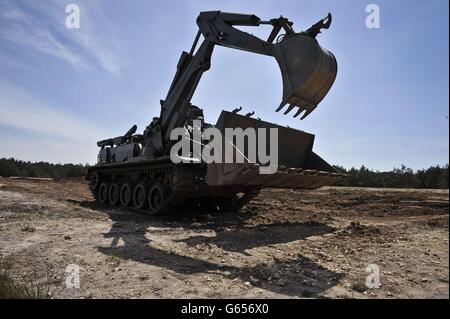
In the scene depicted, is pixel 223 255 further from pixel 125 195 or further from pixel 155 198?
pixel 125 195

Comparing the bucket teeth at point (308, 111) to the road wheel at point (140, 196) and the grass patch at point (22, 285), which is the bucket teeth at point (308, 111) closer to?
the grass patch at point (22, 285)

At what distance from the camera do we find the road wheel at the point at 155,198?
9.93 m

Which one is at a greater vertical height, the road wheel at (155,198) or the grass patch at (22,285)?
the road wheel at (155,198)

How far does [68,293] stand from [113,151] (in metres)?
10.1

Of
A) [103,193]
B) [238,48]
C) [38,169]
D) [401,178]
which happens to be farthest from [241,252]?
[38,169]

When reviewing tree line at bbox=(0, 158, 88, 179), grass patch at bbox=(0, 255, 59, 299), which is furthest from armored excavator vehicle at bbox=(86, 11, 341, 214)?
tree line at bbox=(0, 158, 88, 179)

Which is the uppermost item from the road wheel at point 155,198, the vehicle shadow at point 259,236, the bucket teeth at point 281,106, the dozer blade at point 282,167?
the bucket teeth at point 281,106

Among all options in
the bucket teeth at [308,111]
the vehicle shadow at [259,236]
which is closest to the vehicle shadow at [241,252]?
the vehicle shadow at [259,236]

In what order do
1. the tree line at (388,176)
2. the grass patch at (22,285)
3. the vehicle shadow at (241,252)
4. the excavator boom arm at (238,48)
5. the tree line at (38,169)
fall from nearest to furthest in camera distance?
the grass patch at (22,285) < the vehicle shadow at (241,252) < the excavator boom arm at (238,48) < the tree line at (388,176) < the tree line at (38,169)

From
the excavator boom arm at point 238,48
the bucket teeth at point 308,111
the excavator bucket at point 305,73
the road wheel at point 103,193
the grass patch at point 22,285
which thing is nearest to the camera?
the grass patch at point 22,285

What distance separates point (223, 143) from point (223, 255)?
1.92m

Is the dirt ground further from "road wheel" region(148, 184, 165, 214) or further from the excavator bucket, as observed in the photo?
the excavator bucket

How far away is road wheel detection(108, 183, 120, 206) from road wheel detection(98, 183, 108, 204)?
449 millimetres

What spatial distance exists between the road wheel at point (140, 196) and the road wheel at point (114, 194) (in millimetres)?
1492
